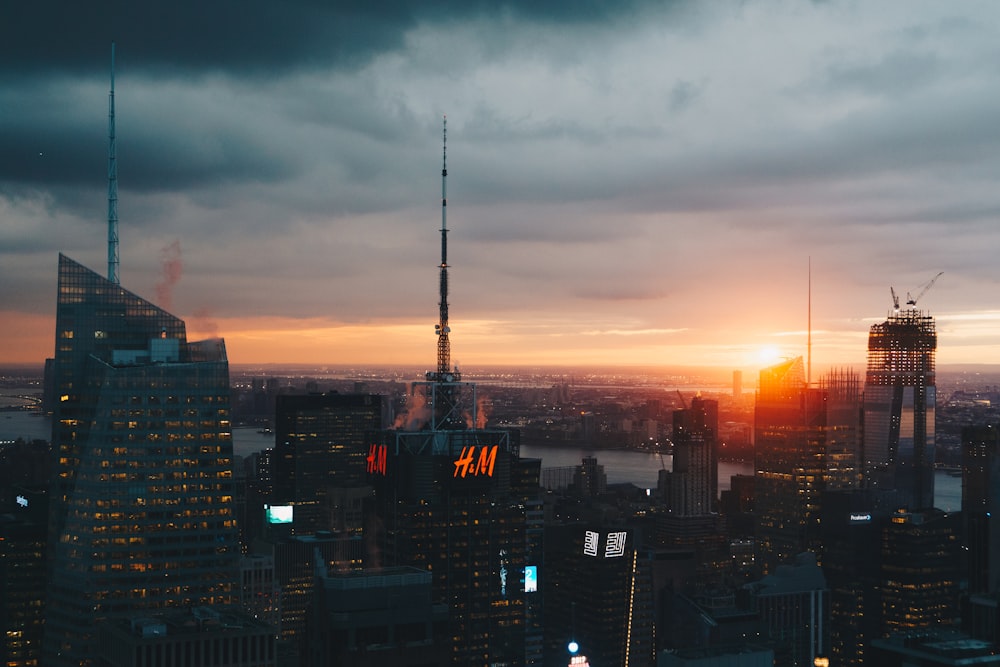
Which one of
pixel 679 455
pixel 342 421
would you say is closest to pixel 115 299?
pixel 342 421

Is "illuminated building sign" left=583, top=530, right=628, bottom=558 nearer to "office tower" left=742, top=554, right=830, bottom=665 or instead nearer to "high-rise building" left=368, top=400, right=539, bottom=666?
"office tower" left=742, top=554, right=830, bottom=665

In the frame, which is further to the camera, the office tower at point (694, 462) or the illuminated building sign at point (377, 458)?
the office tower at point (694, 462)

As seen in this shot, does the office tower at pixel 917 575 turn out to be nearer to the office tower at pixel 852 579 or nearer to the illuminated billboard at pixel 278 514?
the office tower at pixel 852 579

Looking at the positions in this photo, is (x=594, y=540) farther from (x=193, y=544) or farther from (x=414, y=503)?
(x=193, y=544)

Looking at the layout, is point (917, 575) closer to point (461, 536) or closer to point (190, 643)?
point (461, 536)

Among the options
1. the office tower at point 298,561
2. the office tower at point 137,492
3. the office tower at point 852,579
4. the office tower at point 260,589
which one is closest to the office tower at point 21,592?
the office tower at point 137,492

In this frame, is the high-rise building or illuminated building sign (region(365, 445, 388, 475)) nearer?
the high-rise building

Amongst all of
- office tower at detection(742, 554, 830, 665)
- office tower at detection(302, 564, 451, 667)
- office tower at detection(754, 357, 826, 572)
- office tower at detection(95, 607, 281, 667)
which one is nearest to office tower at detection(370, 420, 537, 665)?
office tower at detection(742, 554, 830, 665)
